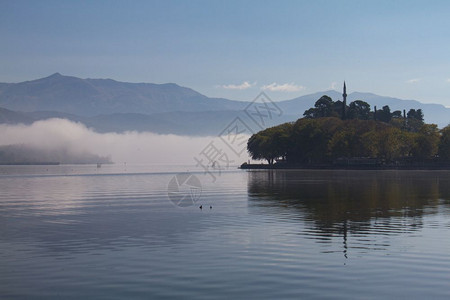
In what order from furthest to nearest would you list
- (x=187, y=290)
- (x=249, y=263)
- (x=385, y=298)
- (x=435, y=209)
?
(x=435, y=209), (x=249, y=263), (x=187, y=290), (x=385, y=298)

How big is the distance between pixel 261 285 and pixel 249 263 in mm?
4321

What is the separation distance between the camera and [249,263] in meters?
26.5

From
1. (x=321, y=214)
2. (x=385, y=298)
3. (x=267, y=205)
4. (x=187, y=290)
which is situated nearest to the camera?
(x=385, y=298)

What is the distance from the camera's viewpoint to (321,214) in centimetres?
4841

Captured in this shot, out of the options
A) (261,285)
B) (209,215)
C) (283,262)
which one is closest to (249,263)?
(283,262)

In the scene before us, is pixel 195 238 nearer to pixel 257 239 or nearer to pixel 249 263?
pixel 257 239

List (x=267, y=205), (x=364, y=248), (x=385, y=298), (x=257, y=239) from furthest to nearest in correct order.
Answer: (x=267, y=205)
(x=257, y=239)
(x=364, y=248)
(x=385, y=298)

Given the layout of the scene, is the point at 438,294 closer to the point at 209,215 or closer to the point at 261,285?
the point at 261,285

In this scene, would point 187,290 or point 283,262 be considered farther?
point 283,262

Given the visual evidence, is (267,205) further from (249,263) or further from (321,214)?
(249,263)

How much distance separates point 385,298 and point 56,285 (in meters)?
11.9

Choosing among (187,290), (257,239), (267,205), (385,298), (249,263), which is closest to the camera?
(385,298)

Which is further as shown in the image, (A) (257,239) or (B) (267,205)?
(B) (267,205)

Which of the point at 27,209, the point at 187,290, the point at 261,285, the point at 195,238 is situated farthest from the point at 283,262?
the point at 27,209
